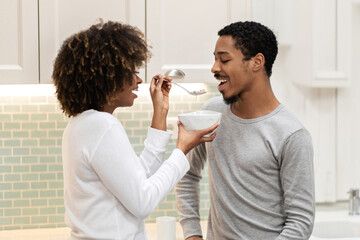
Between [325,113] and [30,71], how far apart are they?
144cm

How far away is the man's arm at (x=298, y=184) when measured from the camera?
1637mm

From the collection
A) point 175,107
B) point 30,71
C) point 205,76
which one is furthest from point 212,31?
point 30,71

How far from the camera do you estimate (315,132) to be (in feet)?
9.11

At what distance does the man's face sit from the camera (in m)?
1.74

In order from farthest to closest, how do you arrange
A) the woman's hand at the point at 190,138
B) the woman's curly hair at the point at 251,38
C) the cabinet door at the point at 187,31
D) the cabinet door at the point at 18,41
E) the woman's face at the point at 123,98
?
the cabinet door at the point at 187,31
the cabinet door at the point at 18,41
the woman's curly hair at the point at 251,38
the woman's hand at the point at 190,138
the woman's face at the point at 123,98

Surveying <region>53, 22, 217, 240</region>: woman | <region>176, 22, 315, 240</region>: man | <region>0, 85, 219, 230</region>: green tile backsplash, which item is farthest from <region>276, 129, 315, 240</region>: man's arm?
<region>0, 85, 219, 230</region>: green tile backsplash

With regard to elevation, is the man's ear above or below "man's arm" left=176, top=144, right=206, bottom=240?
above

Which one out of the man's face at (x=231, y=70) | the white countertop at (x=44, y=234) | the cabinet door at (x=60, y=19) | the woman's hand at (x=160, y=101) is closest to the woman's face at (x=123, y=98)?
the woman's hand at (x=160, y=101)

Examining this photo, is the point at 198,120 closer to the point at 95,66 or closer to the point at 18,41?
the point at 95,66

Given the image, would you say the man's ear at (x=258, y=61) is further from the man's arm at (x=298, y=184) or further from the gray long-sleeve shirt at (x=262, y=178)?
the man's arm at (x=298, y=184)

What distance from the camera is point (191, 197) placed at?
1.94m

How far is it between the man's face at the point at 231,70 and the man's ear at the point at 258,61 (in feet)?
0.07

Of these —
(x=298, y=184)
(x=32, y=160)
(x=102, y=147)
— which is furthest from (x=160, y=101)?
(x=32, y=160)

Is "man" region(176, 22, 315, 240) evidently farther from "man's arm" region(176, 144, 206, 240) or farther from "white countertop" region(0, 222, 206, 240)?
"white countertop" region(0, 222, 206, 240)
